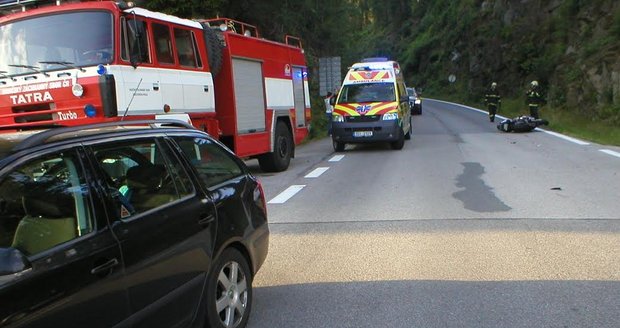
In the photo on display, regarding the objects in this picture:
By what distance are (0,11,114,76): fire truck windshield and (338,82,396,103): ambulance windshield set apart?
9575 millimetres

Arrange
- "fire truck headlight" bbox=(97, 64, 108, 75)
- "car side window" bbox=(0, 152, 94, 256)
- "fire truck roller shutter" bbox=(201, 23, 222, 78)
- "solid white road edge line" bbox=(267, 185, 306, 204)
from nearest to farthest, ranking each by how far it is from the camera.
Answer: "car side window" bbox=(0, 152, 94, 256) < "fire truck headlight" bbox=(97, 64, 108, 75) < "solid white road edge line" bbox=(267, 185, 306, 204) < "fire truck roller shutter" bbox=(201, 23, 222, 78)

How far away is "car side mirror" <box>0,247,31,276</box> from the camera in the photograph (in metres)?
2.25

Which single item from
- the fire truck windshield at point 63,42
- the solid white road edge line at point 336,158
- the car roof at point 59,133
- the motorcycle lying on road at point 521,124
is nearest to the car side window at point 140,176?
the car roof at point 59,133

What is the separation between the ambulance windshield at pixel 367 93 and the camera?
16297mm

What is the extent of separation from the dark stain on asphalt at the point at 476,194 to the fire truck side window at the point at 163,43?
16.0 ft

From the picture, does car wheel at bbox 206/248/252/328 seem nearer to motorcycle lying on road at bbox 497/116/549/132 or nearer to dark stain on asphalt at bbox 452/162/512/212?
dark stain on asphalt at bbox 452/162/512/212

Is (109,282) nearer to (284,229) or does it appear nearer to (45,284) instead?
(45,284)

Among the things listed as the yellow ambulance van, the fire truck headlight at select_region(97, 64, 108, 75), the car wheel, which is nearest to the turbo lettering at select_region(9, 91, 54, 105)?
the fire truck headlight at select_region(97, 64, 108, 75)

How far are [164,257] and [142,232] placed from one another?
0.68ft

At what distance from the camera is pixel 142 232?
3.06m

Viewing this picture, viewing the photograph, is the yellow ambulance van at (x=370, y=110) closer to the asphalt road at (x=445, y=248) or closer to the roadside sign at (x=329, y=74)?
the asphalt road at (x=445, y=248)

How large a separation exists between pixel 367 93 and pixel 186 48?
318 inches

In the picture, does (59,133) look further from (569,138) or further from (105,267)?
(569,138)

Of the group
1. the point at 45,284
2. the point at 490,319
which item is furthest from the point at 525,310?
the point at 45,284
